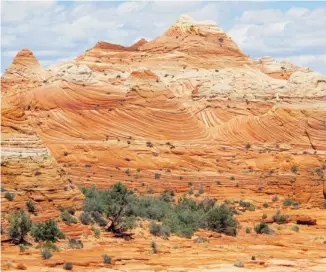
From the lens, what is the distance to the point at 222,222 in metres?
33.0

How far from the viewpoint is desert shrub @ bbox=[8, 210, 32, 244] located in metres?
24.1

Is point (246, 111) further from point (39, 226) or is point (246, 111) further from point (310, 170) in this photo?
point (39, 226)

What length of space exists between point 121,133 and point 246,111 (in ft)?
41.4

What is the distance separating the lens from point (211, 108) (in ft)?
196

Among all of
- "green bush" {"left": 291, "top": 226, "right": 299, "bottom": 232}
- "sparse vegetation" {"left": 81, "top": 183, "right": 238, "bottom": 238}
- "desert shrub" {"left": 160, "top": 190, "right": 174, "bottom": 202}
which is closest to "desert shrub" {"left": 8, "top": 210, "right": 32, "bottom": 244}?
"sparse vegetation" {"left": 81, "top": 183, "right": 238, "bottom": 238}

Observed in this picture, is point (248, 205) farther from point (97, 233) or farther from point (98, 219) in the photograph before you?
point (97, 233)

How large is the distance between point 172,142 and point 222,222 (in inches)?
720

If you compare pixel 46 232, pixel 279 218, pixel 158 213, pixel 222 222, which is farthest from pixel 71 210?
pixel 279 218

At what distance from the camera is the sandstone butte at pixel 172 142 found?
26078 millimetres

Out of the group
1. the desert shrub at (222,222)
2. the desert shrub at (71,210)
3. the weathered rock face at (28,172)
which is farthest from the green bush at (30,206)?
the desert shrub at (222,222)

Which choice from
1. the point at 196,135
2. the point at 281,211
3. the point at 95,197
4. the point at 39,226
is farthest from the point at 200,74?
the point at 39,226

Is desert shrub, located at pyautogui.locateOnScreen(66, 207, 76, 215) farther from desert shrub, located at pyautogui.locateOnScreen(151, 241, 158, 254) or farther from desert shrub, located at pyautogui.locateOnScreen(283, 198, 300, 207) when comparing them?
desert shrub, located at pyautogui.locateOnScreen(283, 198, 300, 207)

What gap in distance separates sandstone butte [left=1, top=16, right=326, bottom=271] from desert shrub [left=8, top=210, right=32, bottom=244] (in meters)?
0.25

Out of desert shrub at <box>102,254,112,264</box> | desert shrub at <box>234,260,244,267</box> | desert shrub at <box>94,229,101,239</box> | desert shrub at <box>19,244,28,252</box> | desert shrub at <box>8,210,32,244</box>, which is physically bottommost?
desert shrub at <box>234,260,244,267</box>
